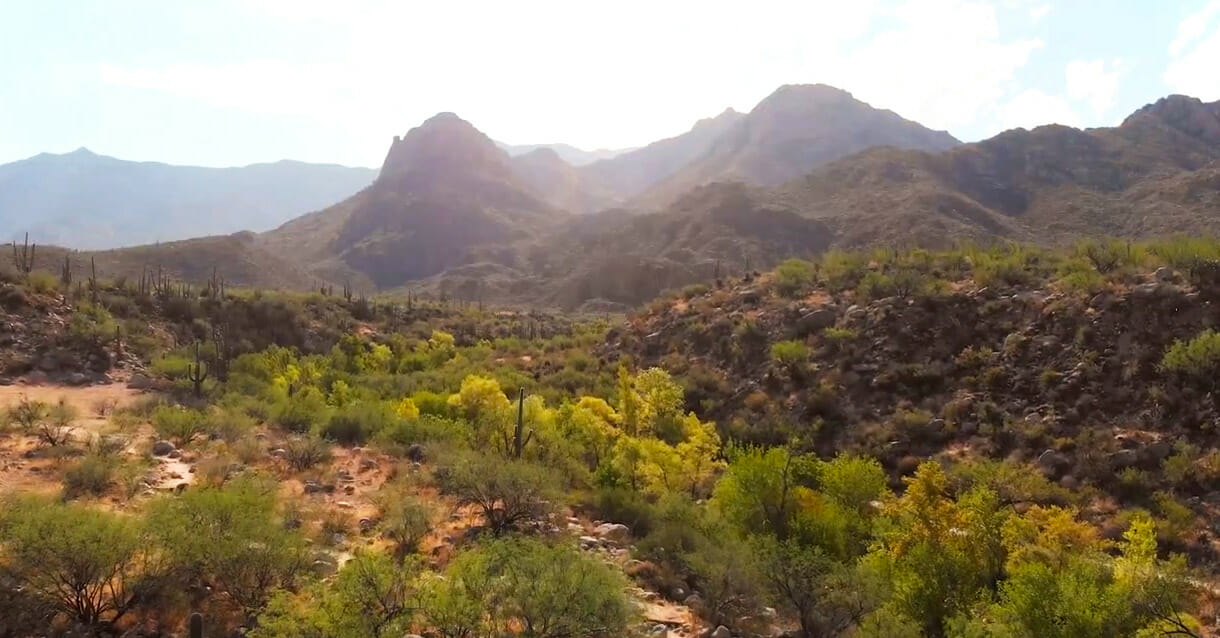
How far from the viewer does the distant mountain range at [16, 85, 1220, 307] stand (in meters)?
66.6

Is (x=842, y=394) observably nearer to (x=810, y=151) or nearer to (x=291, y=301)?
(x=291, y=301)

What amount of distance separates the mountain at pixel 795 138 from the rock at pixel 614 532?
126033mm

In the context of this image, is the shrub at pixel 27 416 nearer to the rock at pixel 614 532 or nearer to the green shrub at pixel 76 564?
the green shrub at pixel 76 564

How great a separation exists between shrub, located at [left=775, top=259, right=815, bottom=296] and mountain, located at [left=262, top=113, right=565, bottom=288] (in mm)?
78567

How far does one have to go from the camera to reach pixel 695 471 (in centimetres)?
1513

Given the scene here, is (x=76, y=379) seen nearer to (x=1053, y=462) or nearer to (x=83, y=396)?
(x=83, y=396)

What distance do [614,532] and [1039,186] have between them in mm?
81933

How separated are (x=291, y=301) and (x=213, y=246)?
175 feet

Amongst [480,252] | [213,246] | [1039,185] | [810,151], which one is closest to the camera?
[1039,185]

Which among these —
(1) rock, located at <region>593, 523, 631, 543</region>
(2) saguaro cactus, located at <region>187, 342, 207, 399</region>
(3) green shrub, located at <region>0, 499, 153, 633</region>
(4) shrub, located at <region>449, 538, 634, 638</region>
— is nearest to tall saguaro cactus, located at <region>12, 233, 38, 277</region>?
(2) saguaro cactus, located at <region>187, 342, 207, 399</region>

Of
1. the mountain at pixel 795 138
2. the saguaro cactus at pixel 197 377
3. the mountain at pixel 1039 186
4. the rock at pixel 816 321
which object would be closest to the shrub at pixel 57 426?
the saguaro cactus at pixel 197 377

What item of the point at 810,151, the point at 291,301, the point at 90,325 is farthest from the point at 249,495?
the point at 810,151

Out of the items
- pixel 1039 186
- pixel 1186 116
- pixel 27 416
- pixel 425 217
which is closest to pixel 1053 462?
pixel 27 416

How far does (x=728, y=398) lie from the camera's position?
22578mm
